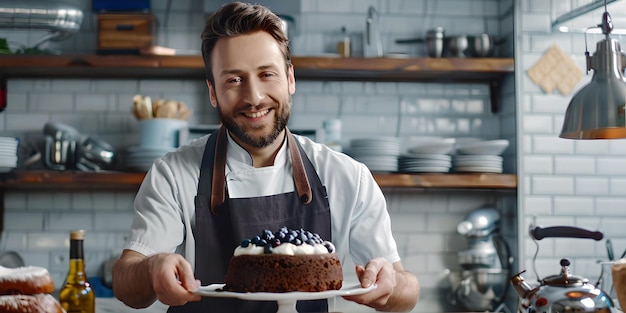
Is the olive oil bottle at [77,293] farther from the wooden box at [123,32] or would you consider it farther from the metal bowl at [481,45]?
the metal bowl at [481,45]

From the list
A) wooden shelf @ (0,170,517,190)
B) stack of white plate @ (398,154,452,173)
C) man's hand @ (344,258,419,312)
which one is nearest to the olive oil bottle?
man's hand @ (344,258,419,312)

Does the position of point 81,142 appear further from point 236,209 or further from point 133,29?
point 236,209

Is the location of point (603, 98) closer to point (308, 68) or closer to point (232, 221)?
point (232, 221)

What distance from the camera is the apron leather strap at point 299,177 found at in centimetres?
251

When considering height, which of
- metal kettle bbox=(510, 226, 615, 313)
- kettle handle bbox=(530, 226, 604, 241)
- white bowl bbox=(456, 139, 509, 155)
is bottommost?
metal kettle bbox=(510, 226, 615, 313)

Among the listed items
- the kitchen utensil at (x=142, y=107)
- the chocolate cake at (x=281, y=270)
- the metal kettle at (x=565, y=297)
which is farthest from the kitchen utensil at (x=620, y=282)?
the kitchen utensil at (x=142, y=107)

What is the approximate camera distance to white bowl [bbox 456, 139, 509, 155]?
3.99 metres

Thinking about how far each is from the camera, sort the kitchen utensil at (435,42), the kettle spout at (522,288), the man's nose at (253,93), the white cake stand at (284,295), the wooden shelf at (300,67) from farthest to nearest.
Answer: the kitchen utensil at (435,42) → the wooden shelf at (300,67) → the man's nose at (253,93) → the kettle spout at (522,288) → the white cake stand at (284,295)

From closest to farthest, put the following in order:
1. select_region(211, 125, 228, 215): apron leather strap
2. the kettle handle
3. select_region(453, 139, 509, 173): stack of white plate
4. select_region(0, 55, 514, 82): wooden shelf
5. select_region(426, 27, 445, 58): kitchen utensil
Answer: select_region(211, 125, 228, 215): apron leather strap < the kettle handle < select_region(0, 55, 514, 82): wooden shelf < select_region(453, 139, 509, 173): stack of white plate < select_region(426, 27, 445, 58): kitchen utensil

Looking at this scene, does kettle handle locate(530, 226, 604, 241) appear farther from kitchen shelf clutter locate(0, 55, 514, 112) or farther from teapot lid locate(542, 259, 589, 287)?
kitchen shelf clutter locate(0, 55, 514, 112)

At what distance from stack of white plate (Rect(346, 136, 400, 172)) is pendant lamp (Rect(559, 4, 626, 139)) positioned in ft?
5.14

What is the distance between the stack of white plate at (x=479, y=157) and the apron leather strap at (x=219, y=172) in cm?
182

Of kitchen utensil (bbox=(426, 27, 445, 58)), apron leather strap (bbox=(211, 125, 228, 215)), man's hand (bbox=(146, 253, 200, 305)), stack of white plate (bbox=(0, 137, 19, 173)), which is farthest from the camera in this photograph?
kitchen utensil (bbox=(426, 27, 445, 58))

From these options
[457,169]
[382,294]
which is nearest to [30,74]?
[457,169]
